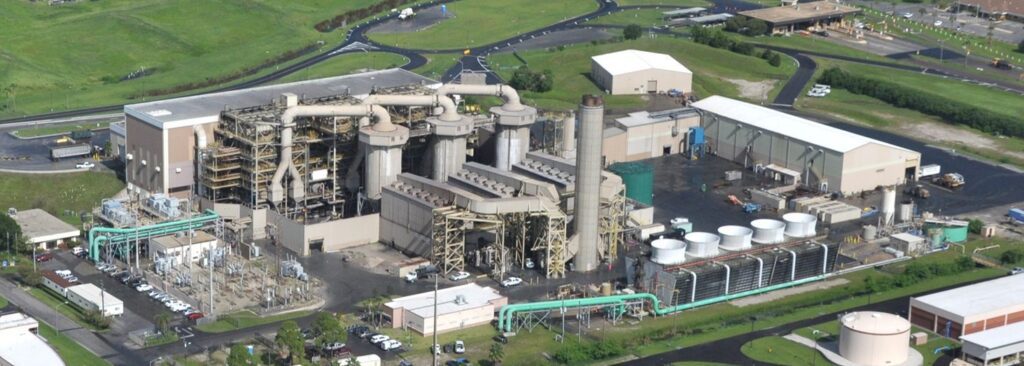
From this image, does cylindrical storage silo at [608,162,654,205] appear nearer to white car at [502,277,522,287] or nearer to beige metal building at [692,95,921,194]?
beige metal building at [692,95,921,194]

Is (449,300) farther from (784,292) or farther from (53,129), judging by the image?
(53,129)

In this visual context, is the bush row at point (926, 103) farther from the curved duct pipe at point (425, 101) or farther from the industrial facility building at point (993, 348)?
the curved duct pipe at point (425, 101)

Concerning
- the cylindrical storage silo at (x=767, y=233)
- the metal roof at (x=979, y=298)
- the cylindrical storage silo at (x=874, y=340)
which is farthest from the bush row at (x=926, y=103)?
the cylindrical storage silo at (x=874, y=340)

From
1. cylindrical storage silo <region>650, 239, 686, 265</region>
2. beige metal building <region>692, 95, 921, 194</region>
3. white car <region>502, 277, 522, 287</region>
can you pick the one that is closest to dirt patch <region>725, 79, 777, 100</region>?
beige metal building <region>692, 95, 921, 194</region>

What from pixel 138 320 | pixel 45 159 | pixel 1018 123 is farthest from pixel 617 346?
pixel 1018 123

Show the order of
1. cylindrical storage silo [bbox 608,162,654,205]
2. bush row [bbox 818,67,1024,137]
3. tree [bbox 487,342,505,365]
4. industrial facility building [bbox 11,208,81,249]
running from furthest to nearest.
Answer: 1. bush row [bbox 818,67,1024,137]
2. cylindrical storage silo [bbox 608,162,654,205]
3. industrial facility building [bbox 11,208,81,249]
4. tree [bbox 487,342,505,365]
